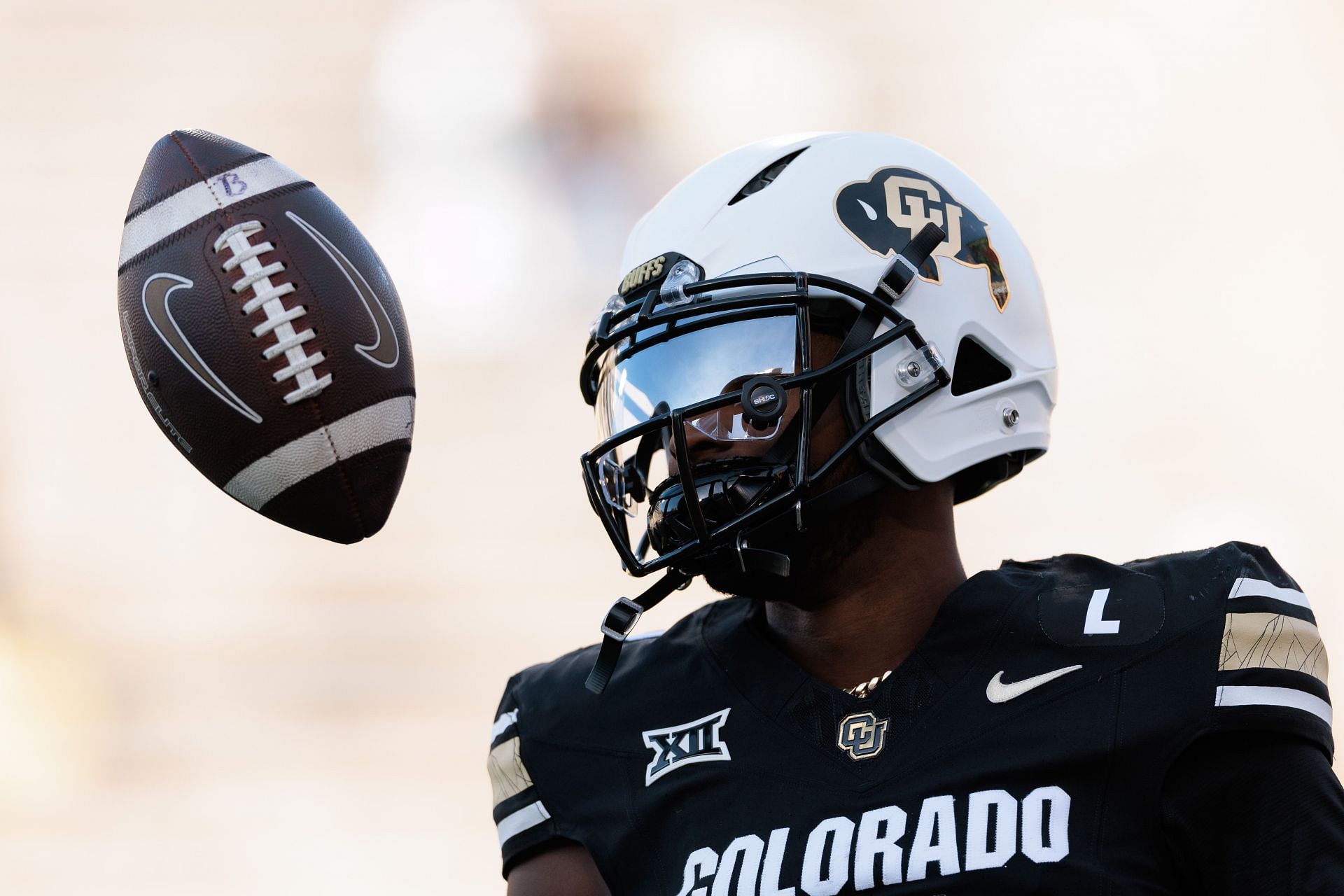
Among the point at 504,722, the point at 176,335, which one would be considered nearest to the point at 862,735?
the point at 504,722

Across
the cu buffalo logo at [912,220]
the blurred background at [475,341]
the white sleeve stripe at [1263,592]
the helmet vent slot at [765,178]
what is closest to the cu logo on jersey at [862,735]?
the white sleeve stripe at [1263,592]

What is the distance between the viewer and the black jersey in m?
Answer: 1.22

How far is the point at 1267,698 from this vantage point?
1229 mm

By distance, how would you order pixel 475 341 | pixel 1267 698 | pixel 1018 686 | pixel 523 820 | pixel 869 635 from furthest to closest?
1. pixel 475 341
2. pixel 523 820
3. pixel 869 635
4. pixel 1018 686
5. pixel 1267 698

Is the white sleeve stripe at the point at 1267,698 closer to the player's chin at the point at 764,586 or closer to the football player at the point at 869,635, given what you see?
the football player at the point at 869,635

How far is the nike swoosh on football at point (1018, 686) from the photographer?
1.33 meters

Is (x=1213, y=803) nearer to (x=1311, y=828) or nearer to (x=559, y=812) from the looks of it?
(x=1311, y=828)

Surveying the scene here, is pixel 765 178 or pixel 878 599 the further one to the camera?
pixel 765 178

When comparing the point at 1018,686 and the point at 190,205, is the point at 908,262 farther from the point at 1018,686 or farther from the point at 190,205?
the point at 190,205

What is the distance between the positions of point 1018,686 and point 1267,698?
0.21 meters

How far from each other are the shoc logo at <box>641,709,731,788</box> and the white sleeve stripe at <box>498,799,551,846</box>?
0.45 ft

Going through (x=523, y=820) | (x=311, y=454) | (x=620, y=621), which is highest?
(x=311, y=454)

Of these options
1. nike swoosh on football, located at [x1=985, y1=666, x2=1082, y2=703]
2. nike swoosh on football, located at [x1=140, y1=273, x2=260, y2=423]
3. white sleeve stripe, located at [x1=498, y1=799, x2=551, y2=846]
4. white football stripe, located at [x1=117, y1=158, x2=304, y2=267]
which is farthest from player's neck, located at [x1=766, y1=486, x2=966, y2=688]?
white football stripe, located at [x1=117, y1=158, x2=304, y2=267]

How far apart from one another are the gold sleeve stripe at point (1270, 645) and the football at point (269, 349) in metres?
0.81
